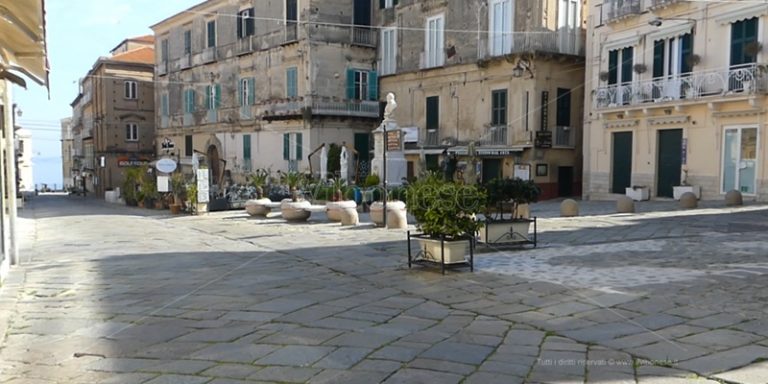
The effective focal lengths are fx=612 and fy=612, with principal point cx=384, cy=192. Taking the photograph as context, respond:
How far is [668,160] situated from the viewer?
61.0 ft

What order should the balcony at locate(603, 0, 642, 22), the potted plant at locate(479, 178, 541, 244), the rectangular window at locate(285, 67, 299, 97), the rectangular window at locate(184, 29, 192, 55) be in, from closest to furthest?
the potted plant at locate(479, 178, 541, 244) → the balcony at locate(603, 0, 642, 22) → the rectangular window at locate(285, 67, 299, 97) → the rectangular window at locate(184, 29, 192, 55)

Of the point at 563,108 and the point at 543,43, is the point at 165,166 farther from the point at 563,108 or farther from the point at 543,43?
the point at 563,108

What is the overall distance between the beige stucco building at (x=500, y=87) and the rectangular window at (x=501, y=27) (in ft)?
0.12

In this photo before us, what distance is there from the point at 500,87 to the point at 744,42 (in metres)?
8.23

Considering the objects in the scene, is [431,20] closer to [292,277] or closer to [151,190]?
[151,190]

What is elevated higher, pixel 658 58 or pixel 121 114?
pixel 658 58

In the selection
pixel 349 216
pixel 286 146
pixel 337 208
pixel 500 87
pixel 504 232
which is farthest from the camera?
pixel 286 146

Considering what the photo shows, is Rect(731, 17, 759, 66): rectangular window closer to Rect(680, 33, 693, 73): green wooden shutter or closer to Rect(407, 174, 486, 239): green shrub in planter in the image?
Rect(680, 33, 693, 73): green wooden shutter

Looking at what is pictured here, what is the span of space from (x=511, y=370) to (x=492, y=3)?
20.9 meters

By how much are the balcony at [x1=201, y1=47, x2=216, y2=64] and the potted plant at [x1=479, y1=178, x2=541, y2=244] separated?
26252mm

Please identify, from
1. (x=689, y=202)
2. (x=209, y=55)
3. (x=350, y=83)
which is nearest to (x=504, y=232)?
(x=689, y=202)

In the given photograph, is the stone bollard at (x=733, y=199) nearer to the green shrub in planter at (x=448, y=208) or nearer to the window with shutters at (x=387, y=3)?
the green shrub in planter at (x=448, y=208)

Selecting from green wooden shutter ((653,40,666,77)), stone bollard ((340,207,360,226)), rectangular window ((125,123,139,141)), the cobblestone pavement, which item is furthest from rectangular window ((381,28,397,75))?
rectangular window ((125,123,139,141))

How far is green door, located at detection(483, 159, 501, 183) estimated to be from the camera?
22781mm
